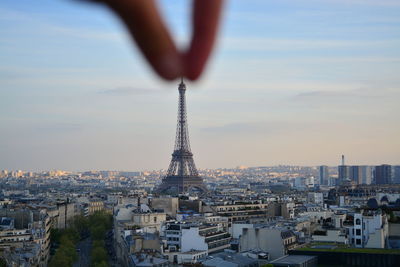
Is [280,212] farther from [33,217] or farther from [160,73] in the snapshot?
[160,73]

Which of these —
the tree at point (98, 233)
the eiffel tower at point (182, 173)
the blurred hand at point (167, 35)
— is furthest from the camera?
the eiffel tower at point (182, 173)

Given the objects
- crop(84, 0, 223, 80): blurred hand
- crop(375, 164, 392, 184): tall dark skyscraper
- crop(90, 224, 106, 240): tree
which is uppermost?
crop(375, 164, 392, 184): tall dark skyscraper

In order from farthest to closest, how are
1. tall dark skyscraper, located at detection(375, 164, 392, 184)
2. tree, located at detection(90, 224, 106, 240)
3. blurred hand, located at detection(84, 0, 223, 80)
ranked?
tall dark skyscraper, located at detection(375, 164, 392, 184) < tree, located at detection(90, 224, 106, 240) < blurred hand, located at detection(84, 0, 223, 80)

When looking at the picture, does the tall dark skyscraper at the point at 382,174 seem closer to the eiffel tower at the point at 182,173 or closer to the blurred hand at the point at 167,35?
the eiffel tower at the point at 182,173

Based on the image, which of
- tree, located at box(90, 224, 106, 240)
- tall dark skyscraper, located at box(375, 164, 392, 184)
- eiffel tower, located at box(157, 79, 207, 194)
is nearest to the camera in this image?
tree, located at box(90, 224, 106, 240)

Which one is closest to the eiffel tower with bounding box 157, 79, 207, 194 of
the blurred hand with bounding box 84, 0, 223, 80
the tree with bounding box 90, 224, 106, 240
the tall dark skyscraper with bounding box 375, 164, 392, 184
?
the tree with bounding box 90, 224, 106, 240

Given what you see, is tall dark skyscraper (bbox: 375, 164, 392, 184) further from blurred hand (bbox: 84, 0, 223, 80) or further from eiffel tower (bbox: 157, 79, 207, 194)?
blurred hand (bbox: 84, 0, 223, 80)

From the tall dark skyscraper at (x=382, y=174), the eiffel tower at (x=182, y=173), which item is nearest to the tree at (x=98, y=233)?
the eiffel tower at (x=182, y=173)

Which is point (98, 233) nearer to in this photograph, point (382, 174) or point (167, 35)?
point (167, 35)

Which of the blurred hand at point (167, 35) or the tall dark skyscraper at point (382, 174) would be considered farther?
the tall dark skyscraper at point (382, 174)
